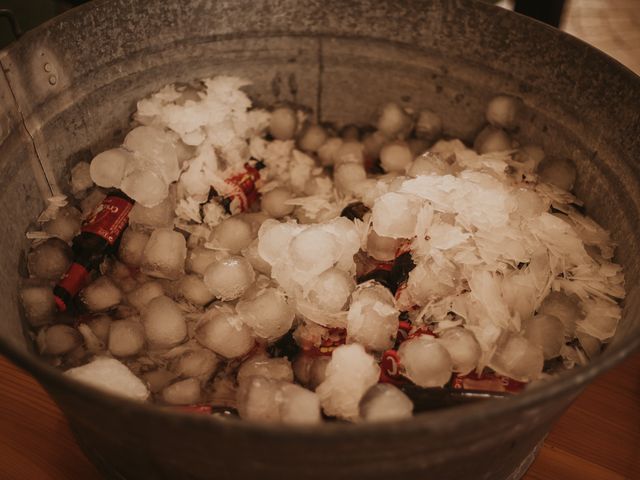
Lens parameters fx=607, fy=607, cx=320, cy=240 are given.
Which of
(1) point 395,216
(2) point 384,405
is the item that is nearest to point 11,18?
(1) point 395,216

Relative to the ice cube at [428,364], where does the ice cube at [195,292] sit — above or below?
above

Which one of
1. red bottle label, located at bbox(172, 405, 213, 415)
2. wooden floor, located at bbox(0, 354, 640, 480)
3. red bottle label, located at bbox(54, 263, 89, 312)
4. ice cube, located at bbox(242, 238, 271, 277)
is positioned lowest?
wooden floor, located at bbox(0, 354, 640, 480)

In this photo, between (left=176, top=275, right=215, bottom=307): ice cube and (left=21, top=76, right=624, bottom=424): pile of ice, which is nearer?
(left=21, top=76, right=624, bottom=424): pile of ice

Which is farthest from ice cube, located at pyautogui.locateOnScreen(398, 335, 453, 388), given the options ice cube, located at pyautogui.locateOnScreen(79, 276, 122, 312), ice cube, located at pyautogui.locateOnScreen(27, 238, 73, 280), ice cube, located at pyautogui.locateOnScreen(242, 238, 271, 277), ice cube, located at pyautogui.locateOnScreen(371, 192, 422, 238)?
ice cube, located at pyautogui.locateOnScreen(27, 238, 73, 280)

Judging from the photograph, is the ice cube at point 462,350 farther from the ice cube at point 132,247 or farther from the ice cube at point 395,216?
the ice cube at point 132,247

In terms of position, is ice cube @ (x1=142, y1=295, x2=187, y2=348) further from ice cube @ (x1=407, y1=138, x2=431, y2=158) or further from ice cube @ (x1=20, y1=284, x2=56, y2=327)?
ice cube @ (x1=407, y1=138, x2=431, y2=158)

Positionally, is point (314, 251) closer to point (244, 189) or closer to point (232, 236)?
point (232, 236)

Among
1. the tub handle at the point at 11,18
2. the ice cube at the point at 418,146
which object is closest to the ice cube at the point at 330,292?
the ice cube at the point at 418,146
